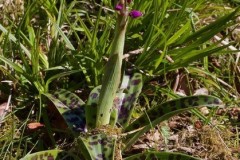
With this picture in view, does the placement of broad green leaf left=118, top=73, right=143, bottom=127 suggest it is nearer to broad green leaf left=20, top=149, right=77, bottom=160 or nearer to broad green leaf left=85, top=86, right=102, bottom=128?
broad green leaf left=85, top=86, right=102, bottom=128

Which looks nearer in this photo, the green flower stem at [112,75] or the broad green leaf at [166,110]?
the green flower stem at [112,75]

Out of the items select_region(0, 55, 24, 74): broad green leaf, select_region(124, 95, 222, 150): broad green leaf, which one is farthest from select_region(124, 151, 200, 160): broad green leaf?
select_region(0, 55, 24, 74): broad green leaf

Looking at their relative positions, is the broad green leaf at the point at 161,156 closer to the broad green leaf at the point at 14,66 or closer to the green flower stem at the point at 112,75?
the green flower stem at the point at 112,75

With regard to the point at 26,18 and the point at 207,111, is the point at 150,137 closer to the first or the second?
the point at 207,111

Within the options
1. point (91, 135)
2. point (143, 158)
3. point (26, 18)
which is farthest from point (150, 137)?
point (26, 18)

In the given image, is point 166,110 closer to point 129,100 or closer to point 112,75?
point 129,100

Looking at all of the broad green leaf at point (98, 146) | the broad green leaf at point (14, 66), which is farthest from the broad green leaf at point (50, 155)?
the broad green leaf at point (14, 66)
